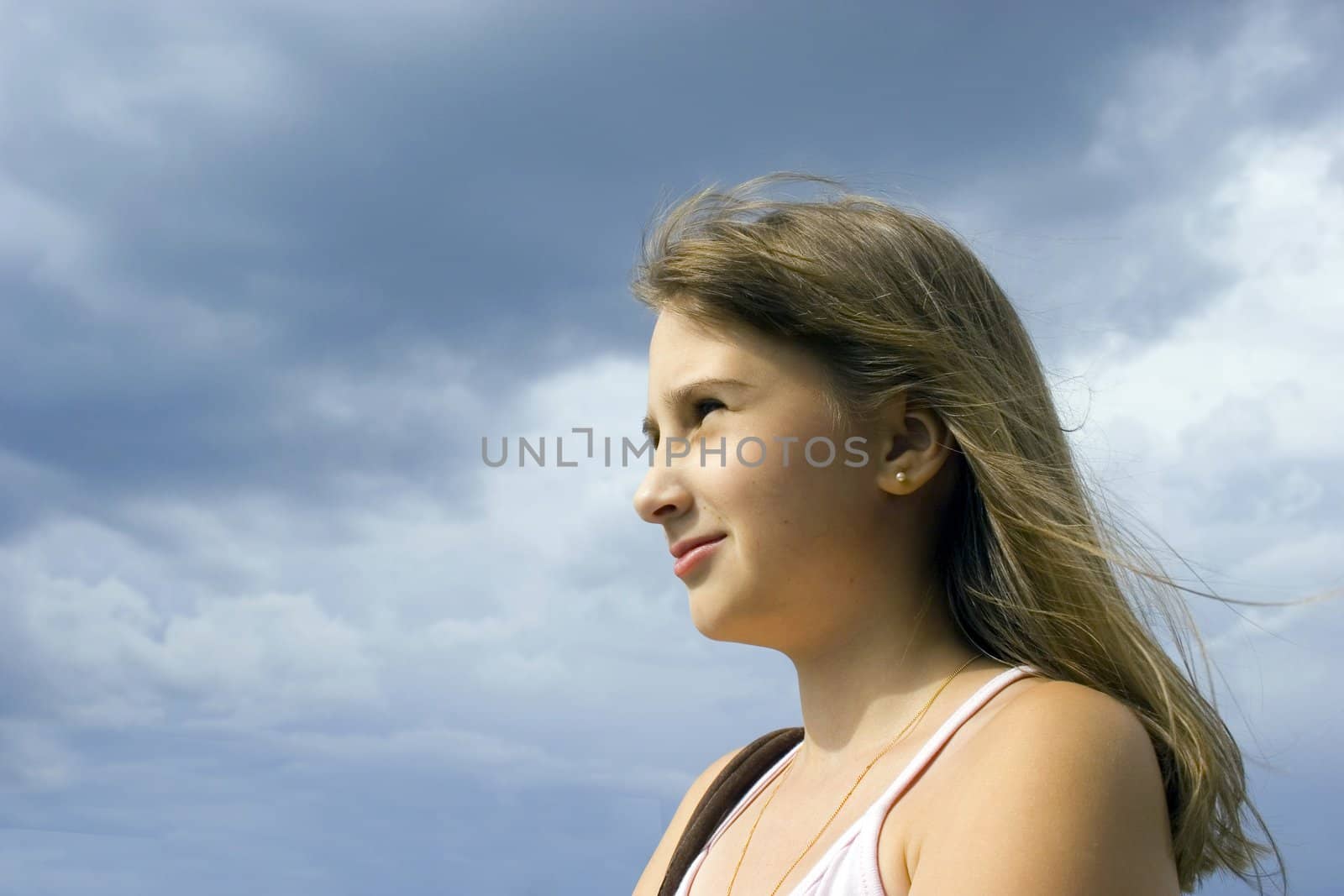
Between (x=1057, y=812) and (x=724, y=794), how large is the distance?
145 centimetres

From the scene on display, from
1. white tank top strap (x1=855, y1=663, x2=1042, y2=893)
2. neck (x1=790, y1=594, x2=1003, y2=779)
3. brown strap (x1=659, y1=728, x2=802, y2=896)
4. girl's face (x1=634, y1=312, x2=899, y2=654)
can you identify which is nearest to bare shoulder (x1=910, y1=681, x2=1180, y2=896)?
white tank top strap (x1=855, y1=663, x2=1042, y2=893)

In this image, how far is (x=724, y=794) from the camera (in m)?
3.40

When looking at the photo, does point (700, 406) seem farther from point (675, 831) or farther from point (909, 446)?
point (675, 831)

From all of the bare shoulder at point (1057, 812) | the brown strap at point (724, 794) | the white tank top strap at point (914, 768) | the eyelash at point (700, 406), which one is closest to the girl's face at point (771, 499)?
the eyelash at point (700, 406)

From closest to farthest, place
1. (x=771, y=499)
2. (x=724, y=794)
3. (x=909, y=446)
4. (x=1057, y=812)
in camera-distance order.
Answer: (x=1057, y=812) < (x=771, y=499) < (x=909, y=446) < (x=724, y=794)

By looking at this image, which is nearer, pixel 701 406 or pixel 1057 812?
pixel 1057 812

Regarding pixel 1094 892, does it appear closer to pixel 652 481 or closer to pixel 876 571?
pixel 876 571

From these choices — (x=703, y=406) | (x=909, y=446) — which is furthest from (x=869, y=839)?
(x=703, y=406)

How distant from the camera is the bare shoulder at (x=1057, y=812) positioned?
2.04 metres

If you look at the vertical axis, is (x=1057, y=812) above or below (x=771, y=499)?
below

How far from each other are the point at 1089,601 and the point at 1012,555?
21cm

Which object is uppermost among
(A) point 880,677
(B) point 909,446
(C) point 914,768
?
(B) point 909,446

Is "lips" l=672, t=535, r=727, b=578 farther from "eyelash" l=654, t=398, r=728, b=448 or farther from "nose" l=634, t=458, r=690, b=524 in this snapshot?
"eyelash" l=654, t=398, r=728, b=448

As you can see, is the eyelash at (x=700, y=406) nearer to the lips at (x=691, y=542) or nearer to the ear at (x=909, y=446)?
the lips at (x=691, y=542)
